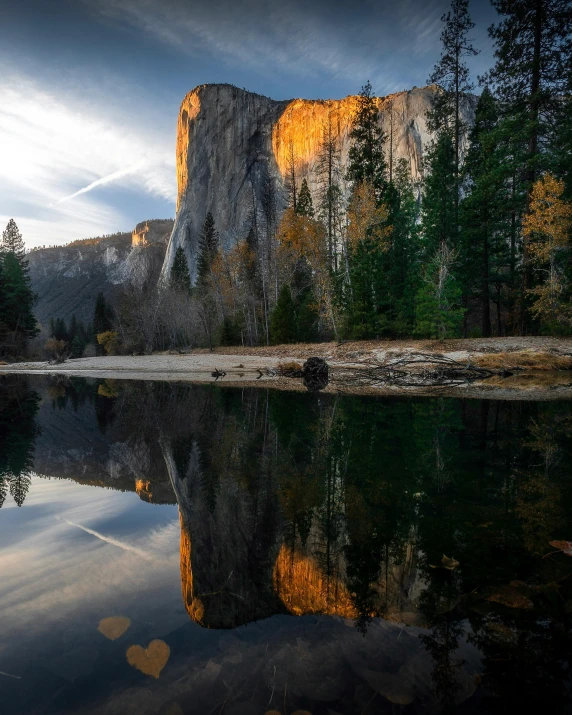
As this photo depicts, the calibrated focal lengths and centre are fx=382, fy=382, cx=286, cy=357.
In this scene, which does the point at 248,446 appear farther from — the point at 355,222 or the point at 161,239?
the point at 161,239

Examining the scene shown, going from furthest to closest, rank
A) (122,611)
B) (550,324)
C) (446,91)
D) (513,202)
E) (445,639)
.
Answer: (446,91)
(513,202)
(550,324)
(122,611)
(445,639)

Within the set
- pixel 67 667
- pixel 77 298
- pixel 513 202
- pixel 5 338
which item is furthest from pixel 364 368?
pixel 77 298

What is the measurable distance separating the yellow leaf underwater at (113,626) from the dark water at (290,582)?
1 centimetres

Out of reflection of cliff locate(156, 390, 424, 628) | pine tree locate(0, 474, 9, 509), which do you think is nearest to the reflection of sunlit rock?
reflection of cliff locate(156, 390, 424, 628)

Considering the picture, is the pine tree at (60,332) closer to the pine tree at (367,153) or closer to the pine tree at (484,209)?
the pine tree at (367,153)

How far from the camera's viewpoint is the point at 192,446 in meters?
6.39

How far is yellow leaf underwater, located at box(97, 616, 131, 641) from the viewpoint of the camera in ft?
6.61

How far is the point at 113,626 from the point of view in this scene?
6.84 feet

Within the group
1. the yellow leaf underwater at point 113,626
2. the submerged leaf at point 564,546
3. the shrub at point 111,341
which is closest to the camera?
the yellow leaf underwater at point 113,626

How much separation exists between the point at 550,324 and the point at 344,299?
12.2 metres

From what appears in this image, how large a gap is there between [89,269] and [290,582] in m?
213

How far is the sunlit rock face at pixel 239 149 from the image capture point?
81312 millimetres

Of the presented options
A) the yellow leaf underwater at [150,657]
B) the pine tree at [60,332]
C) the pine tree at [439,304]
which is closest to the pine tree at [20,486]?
the yellow leaf underwater at [150,657]

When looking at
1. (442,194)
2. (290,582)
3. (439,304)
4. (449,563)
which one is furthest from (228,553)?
(442,194)
